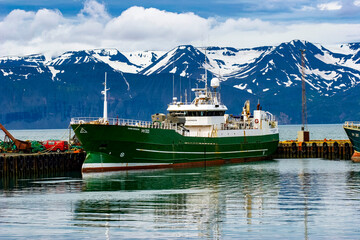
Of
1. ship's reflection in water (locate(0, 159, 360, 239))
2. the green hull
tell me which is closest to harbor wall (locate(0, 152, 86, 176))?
ship's reflection in water (locate(0, 159, 360, 239))

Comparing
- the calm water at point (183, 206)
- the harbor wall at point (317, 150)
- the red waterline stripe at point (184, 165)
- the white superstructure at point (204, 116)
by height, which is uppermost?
the white superstructure at point (204, 116)

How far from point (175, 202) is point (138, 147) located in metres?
23.0

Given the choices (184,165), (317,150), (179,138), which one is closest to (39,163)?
(179,138)

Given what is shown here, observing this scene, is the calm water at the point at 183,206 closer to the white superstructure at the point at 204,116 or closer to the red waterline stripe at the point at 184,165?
the red waterline stripe at the point at 184,165

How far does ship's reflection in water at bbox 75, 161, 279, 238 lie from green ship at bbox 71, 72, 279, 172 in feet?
8.07

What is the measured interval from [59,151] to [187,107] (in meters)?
14.9

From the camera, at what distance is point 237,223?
33875 millimetres

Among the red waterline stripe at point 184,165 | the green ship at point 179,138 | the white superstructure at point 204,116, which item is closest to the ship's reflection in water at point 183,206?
the red waterline stripe at point 184,165

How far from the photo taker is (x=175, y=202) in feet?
138

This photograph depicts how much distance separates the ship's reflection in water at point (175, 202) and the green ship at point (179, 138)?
2.46 m

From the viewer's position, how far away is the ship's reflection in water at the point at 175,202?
33031mm

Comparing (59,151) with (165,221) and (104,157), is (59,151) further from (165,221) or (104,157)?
(165,221)

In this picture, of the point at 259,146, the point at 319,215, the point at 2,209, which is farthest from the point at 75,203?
the point at 259,146

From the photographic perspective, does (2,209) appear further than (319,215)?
Yes
